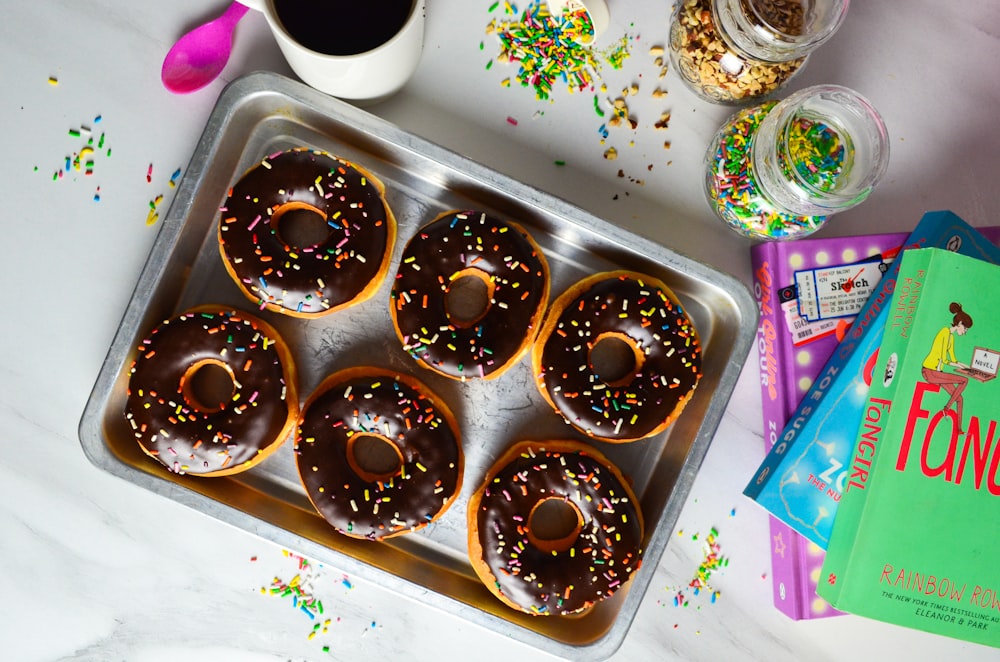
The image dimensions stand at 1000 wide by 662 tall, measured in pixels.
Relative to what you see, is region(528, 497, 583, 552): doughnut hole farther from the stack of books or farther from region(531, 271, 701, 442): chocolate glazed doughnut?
the stack of books

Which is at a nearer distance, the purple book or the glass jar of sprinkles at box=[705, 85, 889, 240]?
the glass jar of sprinkles at box=[705, 85, 889, 240]

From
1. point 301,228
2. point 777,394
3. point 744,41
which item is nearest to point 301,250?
point 301,228

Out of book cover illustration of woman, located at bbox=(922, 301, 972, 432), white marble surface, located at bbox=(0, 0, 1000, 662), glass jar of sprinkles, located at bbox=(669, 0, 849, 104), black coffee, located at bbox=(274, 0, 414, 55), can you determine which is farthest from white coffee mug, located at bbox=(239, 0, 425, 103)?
book cover illustration of woman, located at bbox=(922, 301, 972, 432)

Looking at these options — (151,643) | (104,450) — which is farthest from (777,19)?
(151,643)

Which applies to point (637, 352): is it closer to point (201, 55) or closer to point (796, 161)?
point (796, 161)

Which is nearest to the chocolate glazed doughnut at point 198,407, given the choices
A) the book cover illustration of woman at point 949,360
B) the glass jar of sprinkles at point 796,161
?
the glass jar of sprinkles at point 796,161

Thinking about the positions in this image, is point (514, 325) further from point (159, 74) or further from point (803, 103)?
point (159, 74)
